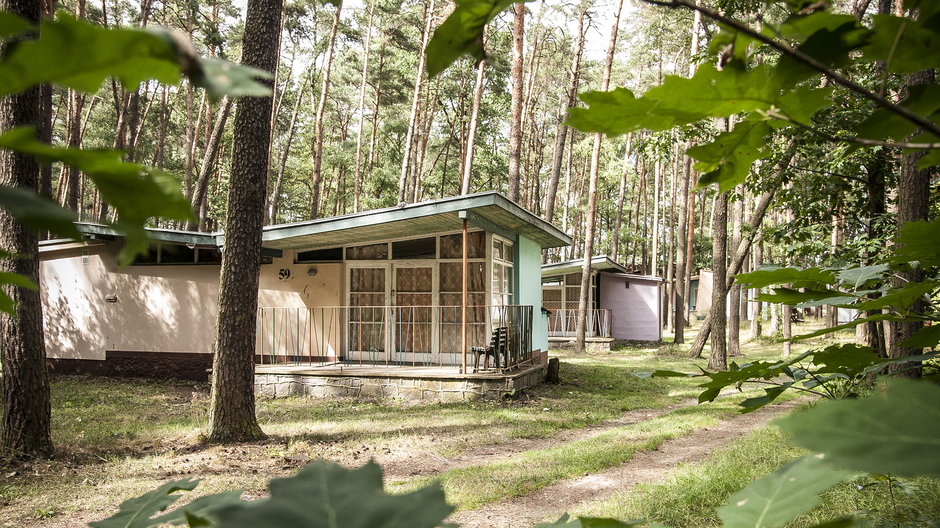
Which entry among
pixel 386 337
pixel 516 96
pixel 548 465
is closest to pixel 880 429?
pixel 548 465

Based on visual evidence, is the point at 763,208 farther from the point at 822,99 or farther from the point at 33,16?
the point at 822,99

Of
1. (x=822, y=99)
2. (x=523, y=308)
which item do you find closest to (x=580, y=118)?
(x=822, y=99)

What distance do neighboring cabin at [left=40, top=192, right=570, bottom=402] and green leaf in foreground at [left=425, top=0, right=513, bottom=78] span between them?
932cm

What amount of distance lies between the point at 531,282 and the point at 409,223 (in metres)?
4.35

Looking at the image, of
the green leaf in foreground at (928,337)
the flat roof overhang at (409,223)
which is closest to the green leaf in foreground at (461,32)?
the green leaf in foreground at (928,337)

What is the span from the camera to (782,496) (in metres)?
0.42

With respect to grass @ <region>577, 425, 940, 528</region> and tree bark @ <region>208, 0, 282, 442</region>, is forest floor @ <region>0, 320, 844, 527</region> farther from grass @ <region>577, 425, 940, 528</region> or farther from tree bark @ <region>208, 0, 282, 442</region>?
tree bark @ <region>208, 0, 282, 442</region>

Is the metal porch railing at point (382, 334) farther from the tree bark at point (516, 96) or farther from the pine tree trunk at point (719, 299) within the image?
the tree bark at point (516, 96)

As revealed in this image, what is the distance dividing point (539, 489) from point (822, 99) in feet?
17.7

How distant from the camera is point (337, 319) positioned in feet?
38.8

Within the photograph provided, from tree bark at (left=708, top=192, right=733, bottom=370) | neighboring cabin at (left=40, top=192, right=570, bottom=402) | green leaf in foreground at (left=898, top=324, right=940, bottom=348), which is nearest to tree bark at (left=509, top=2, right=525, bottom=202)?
neighboring cabin at (left=40, top=192, right=570, bottom=402)

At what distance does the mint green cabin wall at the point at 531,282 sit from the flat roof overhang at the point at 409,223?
0.70m

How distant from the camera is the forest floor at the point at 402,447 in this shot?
5273 millimetres

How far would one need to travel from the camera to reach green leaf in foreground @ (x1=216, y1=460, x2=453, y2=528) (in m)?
0.28
